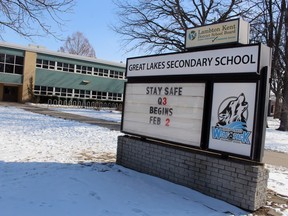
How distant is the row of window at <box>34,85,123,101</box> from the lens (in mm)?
43438

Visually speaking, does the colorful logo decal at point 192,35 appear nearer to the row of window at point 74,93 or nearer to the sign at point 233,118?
the sign at point 233,118

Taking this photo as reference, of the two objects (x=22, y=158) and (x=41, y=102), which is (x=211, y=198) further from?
(x=41, y=102)

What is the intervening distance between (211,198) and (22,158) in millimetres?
4575

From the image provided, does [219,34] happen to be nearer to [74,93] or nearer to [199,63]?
[199,63]

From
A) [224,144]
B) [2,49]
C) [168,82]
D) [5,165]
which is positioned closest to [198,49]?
[168,82]

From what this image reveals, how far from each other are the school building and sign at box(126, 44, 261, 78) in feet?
118

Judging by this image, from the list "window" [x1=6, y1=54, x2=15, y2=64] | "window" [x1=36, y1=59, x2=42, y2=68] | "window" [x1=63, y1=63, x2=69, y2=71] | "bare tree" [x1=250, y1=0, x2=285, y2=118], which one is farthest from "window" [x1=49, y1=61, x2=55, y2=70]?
"bare tree" [x1=250, y1=0, x2=285, y2=118]

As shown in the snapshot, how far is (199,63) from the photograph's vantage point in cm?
654

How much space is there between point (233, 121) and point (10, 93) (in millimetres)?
41180

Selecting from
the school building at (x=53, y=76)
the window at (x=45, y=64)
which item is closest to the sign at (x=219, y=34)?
the school building at (x=53, y=76)

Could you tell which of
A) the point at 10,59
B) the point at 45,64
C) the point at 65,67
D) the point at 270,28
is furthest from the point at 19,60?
the point at 270,28

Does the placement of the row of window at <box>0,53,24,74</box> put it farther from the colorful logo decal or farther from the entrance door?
the colorful logo decal

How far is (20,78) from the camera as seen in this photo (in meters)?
41.3

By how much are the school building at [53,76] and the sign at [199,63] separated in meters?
35.8
